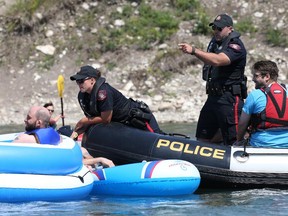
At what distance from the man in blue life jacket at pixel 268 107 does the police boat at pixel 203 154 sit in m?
0.16

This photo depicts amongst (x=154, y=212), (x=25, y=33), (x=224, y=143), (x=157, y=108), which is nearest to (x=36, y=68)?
(x=25, y=33)

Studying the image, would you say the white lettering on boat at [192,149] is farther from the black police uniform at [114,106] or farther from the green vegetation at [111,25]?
the green vegetation at [111,25]

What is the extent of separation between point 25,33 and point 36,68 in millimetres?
1043

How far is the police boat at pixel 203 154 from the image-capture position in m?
6.96

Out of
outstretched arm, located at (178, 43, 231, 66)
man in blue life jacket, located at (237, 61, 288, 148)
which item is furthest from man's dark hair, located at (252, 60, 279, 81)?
outstretched arm, located at (178, 43, 231, 66)

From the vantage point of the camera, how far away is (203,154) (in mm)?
7094

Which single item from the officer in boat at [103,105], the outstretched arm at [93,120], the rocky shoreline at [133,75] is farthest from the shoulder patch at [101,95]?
the rocky shoreline at [133,75]

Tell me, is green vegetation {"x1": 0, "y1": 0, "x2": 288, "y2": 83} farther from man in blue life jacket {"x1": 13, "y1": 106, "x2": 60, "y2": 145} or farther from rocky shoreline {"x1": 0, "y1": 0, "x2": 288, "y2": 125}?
man in blue life jacket {"x1": 13, "y1": 106, "x2": 60, "y2": 145}

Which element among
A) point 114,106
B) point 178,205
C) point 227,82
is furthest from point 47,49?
point 178,205

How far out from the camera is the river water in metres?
6.14

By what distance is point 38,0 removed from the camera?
52.3 ft

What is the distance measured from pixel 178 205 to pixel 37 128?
1.29m

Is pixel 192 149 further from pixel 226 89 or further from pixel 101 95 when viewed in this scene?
pixel 101 95

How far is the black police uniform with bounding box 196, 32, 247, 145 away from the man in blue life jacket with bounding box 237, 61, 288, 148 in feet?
1.08
